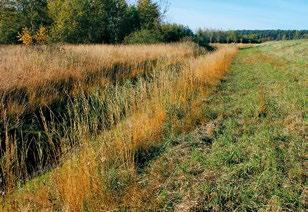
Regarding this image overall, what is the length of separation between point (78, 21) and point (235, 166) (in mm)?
27435

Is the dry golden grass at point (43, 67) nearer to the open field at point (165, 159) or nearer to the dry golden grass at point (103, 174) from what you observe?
the open field at point (165, 159)

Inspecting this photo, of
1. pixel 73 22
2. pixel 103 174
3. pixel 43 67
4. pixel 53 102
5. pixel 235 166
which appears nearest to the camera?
pixel 103 174

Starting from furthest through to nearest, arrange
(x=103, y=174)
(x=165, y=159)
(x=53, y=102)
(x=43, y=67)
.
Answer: (x=43, y=67) < (x=53, y=102) < (x=165, y=159) < (x=103, y=174)

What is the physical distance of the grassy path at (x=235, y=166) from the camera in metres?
3.80

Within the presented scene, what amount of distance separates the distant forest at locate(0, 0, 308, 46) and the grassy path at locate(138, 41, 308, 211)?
19.7 metres

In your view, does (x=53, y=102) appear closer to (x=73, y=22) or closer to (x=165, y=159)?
(x=165, y=159)

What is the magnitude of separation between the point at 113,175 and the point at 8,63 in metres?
6.40

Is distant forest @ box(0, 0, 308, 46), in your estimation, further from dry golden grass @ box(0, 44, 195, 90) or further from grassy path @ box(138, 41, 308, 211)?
grassy path @ box(138, 41, 308, 211)

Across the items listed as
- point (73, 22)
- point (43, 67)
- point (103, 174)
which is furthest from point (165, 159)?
point (73, 22)

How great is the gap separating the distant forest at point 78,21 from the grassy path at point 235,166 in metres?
19.7

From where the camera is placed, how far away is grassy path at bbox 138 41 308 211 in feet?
12.5

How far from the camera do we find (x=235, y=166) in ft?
14.8

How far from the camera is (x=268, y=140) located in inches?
210

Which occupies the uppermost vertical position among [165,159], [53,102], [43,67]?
[43,67]
